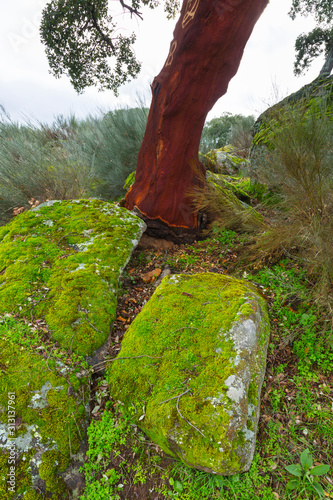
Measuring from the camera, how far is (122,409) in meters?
1.68

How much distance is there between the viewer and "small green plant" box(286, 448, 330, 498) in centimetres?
134

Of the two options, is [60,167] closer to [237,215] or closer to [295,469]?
[237,215]

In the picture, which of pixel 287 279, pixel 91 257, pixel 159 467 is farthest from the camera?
pixel 91 257

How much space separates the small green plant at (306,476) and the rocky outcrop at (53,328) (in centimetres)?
122

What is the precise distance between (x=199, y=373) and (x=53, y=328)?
1224mm

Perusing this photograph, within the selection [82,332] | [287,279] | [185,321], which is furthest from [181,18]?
[82,332]

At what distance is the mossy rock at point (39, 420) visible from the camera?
138cm

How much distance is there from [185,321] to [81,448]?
106cm

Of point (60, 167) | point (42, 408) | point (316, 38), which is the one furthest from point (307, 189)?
point (316, 38)

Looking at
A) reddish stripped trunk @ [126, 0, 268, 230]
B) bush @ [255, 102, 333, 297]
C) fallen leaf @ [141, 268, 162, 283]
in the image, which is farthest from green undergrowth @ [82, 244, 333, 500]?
reddish stripped trunk @ [126, 0, 268, 230]

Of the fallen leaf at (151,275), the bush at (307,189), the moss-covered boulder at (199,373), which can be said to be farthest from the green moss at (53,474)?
the bush at (307,189)

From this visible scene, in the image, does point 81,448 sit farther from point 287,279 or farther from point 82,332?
point 287,279

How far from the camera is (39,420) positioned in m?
1.55

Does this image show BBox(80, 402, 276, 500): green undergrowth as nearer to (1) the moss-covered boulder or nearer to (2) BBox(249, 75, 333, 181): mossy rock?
(1) the moss-covered boulder
